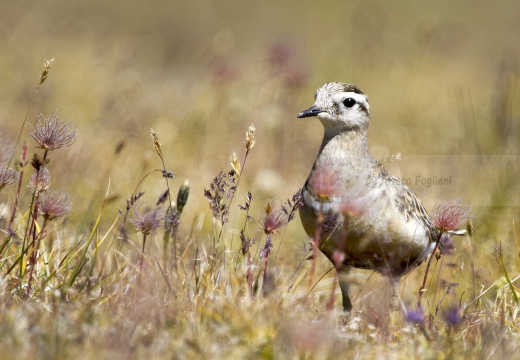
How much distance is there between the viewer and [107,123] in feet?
29.2

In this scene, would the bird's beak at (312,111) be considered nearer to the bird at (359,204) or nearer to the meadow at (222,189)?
the bird at (359,204)

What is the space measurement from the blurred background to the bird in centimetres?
92

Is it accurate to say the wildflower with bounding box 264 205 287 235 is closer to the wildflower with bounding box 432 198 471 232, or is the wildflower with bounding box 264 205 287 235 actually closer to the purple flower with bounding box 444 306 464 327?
the wildflower with bounding box 432 198 471 232

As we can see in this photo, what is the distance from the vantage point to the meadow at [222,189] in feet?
13.5

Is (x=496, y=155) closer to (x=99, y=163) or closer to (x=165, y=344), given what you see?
(x=99, y=163)

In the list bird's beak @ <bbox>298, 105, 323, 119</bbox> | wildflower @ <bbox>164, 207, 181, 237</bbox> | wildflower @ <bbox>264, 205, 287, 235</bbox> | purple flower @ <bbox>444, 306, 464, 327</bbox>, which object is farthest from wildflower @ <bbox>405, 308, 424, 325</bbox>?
bird's beak @ <bbox>298, 105, 323, 119</bbox>

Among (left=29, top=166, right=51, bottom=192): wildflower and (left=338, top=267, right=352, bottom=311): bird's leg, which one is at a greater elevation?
(left=29, top=166, right=51, bottom=192): wildflower

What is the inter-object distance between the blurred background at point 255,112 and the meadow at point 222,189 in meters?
0.03

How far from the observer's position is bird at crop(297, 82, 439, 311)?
552cm

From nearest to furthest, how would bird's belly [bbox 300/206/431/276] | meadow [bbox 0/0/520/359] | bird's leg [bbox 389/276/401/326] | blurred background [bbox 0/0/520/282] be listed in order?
meadow [bbox 0/0/520/359] → bird's leg [bbox 389/276/401/326] → bird's belly [bbox 300/206/431/276] → blurred background [bbox 0/0/520/282]

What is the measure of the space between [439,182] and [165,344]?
590cm

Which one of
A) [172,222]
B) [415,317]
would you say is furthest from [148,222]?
[415,317]

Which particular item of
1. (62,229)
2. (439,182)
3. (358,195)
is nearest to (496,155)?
(439,182)

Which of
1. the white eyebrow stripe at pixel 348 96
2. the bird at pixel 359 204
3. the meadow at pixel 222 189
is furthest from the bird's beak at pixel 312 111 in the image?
the meadow at pixel 222 189
